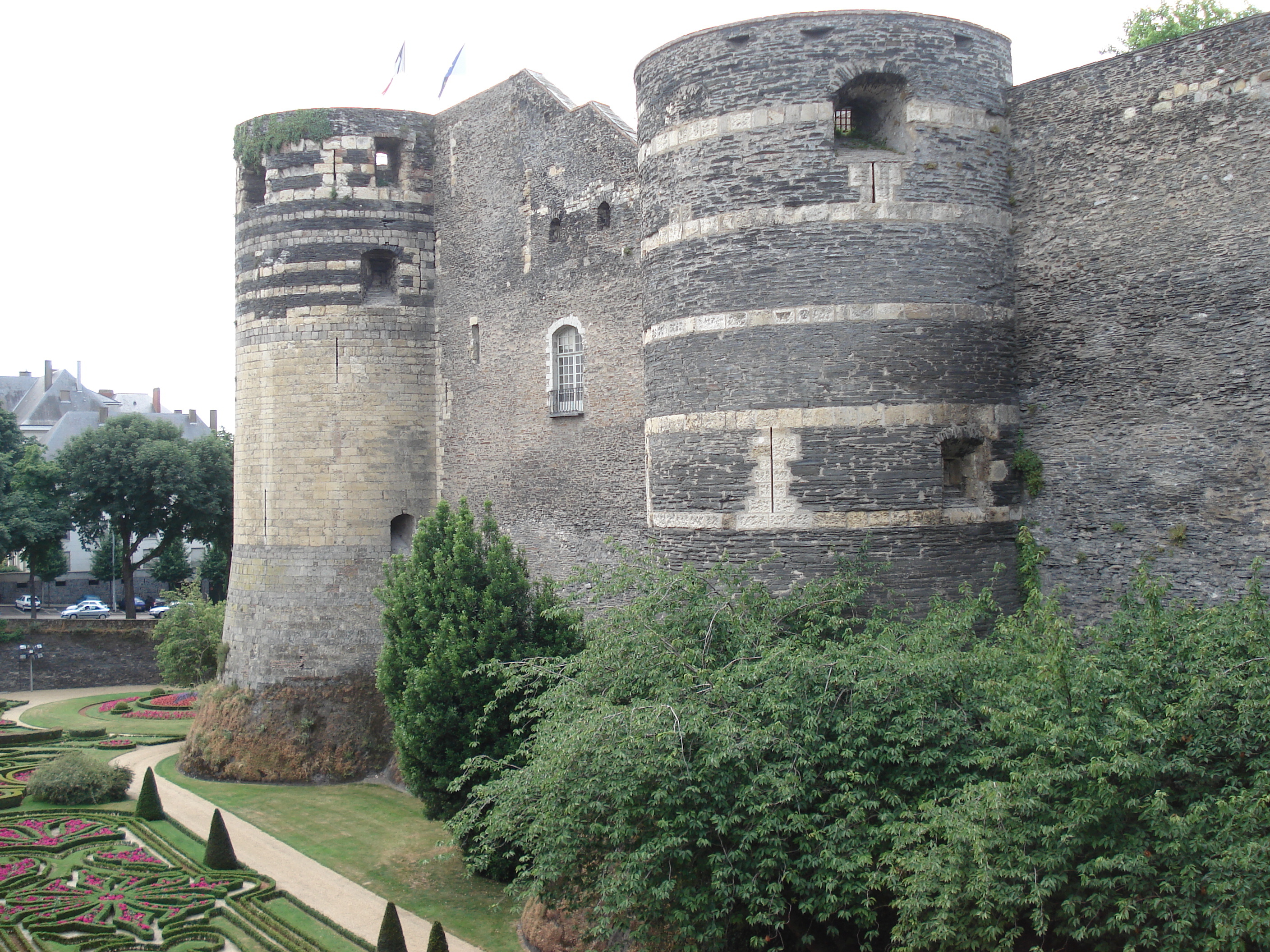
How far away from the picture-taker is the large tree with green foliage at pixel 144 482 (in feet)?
145

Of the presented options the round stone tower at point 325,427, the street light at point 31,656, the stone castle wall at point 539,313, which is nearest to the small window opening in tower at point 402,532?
the round stone tower at point 325,427

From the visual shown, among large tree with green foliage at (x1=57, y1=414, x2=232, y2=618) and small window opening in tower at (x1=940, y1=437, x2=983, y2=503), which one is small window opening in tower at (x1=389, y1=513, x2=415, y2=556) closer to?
small window opening in tower at (x1=940, y1=437, x2=983, y2=503)

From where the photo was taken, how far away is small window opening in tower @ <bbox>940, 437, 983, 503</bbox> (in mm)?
14453

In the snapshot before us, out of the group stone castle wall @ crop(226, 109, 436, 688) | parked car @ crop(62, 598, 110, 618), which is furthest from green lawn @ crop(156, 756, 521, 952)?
parked car @ crop(62, 598, 110, 618)

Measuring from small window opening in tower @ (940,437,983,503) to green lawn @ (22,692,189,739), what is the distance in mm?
21866

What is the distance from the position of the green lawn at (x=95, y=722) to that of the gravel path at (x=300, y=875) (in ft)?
17.4

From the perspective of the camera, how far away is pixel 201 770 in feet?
78.8

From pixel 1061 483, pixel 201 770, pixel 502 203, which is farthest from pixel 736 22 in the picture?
pixel 201 770

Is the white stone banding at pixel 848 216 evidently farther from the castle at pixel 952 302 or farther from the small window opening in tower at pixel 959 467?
the small window opening in tower at pixel 959 467

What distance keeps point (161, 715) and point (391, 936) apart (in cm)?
2093

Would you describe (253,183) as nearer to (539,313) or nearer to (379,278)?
(379,278)

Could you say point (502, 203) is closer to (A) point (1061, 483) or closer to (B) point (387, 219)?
(B) point (387, 219)

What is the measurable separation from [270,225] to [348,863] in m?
13.1

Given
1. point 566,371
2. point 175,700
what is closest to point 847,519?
point 566,371
